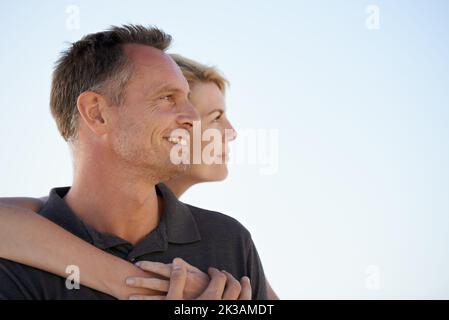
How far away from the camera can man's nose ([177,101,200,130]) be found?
197cm

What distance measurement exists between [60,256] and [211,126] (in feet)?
5.01

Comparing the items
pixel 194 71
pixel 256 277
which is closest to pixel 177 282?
pixel 256 277

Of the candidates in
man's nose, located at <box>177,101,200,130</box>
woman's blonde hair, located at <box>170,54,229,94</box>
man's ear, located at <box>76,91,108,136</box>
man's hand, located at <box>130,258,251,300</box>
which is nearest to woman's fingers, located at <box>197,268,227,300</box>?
man's hand, located at <box>130,258,251,300</box>

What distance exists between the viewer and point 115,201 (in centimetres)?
193

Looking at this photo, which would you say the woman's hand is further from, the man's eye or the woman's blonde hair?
the woman's blonde hair

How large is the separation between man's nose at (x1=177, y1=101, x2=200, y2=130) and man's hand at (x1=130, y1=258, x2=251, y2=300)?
0.52 m

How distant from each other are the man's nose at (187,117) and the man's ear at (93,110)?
0.87 feet

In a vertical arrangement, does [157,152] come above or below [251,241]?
above

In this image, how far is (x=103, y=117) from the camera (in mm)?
2010
